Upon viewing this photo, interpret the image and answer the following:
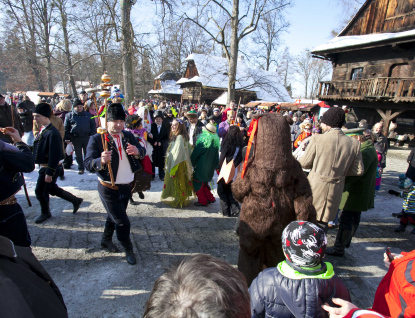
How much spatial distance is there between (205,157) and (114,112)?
2.34 metres

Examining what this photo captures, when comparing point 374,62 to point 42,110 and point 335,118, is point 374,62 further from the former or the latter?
point 42,110

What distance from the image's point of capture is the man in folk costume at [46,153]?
383 centimetres

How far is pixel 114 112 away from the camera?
3.02 m

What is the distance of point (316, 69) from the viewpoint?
58906 mm

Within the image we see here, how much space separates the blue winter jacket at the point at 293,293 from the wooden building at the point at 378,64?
16.2 m

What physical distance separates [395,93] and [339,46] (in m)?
5.85

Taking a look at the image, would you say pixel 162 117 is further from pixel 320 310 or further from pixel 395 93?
pixel 395 93

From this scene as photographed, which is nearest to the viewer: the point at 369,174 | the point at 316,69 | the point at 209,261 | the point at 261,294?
the point at 209,261

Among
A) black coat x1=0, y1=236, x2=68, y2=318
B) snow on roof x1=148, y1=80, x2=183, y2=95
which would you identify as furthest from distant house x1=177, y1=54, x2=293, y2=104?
black coat x1=0, y1=236, x2=68, y2=318

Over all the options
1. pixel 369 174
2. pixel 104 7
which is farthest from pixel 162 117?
pixel 104 7

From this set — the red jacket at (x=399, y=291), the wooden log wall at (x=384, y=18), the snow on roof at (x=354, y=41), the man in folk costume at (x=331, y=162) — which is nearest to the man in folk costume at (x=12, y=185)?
the red jacket at (x=399, y=291)

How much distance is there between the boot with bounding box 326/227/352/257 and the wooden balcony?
1396 centimetres

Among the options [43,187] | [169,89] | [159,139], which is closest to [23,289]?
[43,187]

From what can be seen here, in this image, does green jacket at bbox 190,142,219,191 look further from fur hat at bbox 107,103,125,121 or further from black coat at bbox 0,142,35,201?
black coat at bbox 0,142,35,201
